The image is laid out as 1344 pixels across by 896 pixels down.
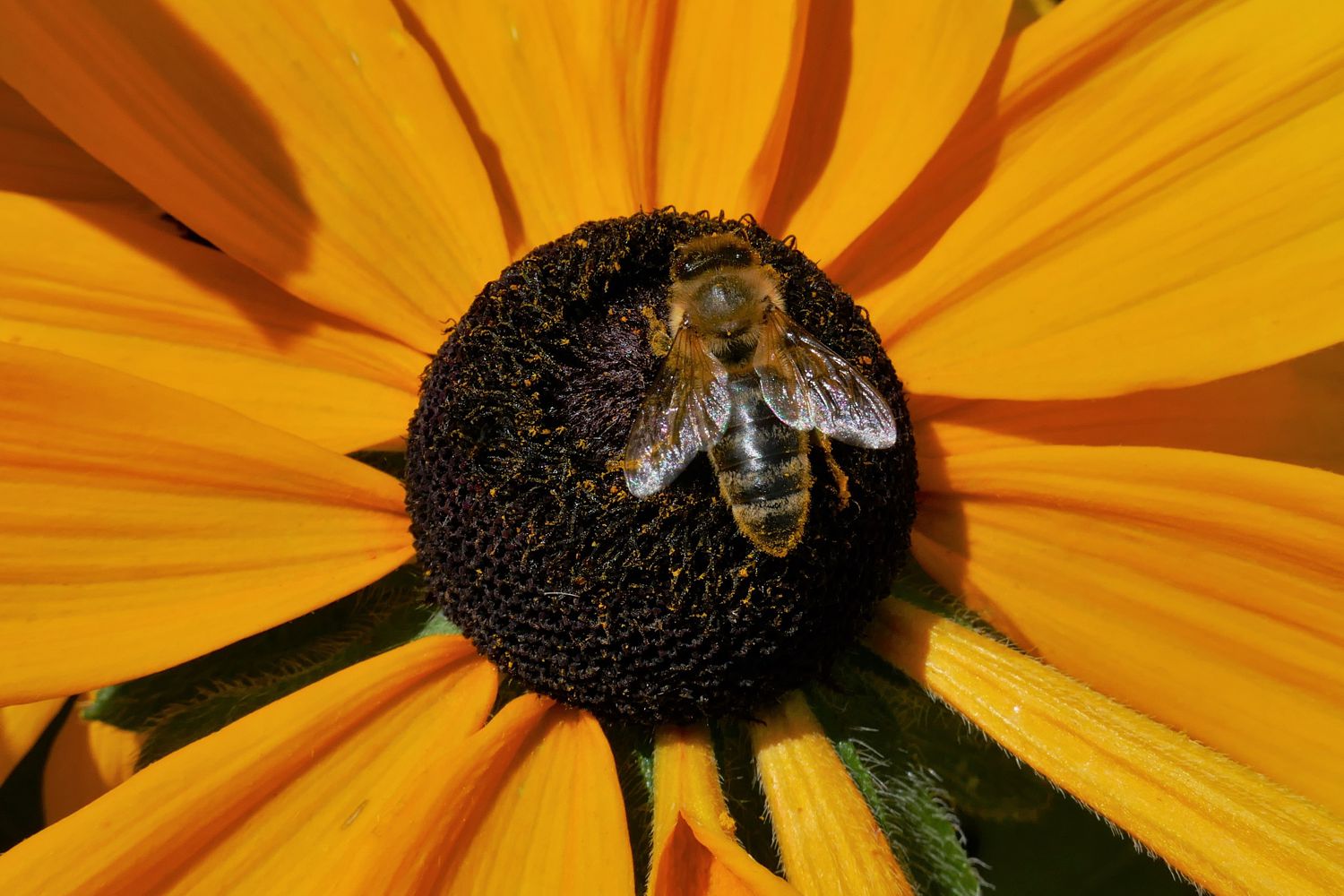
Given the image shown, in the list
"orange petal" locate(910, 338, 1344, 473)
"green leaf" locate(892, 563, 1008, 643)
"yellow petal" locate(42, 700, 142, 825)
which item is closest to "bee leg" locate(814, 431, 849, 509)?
"green leaf" locate(892, 563, 1008, 643)

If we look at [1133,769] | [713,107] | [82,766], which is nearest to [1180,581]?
[1133,769]

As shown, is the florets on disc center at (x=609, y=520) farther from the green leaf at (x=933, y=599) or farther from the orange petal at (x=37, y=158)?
the orange petal at (x=37, y=158)

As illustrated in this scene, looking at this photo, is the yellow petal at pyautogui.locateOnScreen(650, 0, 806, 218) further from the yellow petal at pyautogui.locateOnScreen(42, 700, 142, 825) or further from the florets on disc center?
the yellow petal at pyautogui.locateOnScreen(42, 700, 142, 825)

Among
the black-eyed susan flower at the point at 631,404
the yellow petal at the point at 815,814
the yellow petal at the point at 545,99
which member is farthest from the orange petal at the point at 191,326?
the yellow petal at the point at 815,814

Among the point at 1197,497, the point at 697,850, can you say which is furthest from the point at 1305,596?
the point at 697,850

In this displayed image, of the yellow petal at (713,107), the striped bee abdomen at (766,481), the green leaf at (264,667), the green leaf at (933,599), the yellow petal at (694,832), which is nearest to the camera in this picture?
the yellow petal at (694,832)

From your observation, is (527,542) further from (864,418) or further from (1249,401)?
(1249,401)
